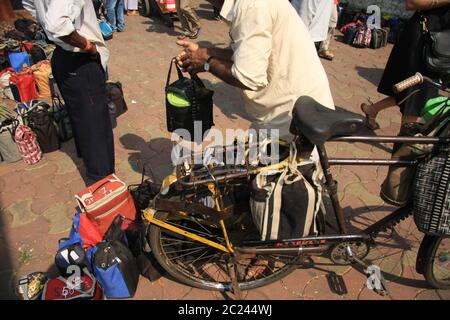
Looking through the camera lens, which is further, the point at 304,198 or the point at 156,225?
the point at 156,225

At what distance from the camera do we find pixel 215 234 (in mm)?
2525

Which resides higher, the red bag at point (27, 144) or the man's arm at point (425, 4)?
the man's arm at point (425, 4)

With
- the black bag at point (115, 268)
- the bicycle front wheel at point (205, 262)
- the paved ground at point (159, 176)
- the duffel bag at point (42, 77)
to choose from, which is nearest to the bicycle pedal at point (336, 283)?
the paved ground at point (159, 176)

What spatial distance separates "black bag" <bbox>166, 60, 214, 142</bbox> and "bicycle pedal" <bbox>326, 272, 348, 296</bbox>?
1591 mm

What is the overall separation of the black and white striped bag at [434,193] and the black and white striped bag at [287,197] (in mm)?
577

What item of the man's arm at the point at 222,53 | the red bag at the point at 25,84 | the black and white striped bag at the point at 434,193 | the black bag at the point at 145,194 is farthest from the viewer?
the red bag at the point at 25,84

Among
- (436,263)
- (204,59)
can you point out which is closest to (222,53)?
(204,59)

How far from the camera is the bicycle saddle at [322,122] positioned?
1.83 metres

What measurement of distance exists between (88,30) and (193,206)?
1.68m

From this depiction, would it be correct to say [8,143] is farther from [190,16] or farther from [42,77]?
[190,16]

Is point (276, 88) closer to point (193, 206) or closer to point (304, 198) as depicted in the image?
point (304, 198)

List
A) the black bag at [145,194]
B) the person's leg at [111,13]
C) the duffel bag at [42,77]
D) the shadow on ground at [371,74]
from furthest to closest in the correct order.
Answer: the person's leg at [111,13] → the shadow on ground at [371,74] → the duffel bag at [42,77] → the black bag at [145,194]

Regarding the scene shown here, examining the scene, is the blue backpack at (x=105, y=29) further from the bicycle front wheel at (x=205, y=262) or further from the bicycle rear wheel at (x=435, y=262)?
the bicycle rear wheel at (x=435, y=262)
